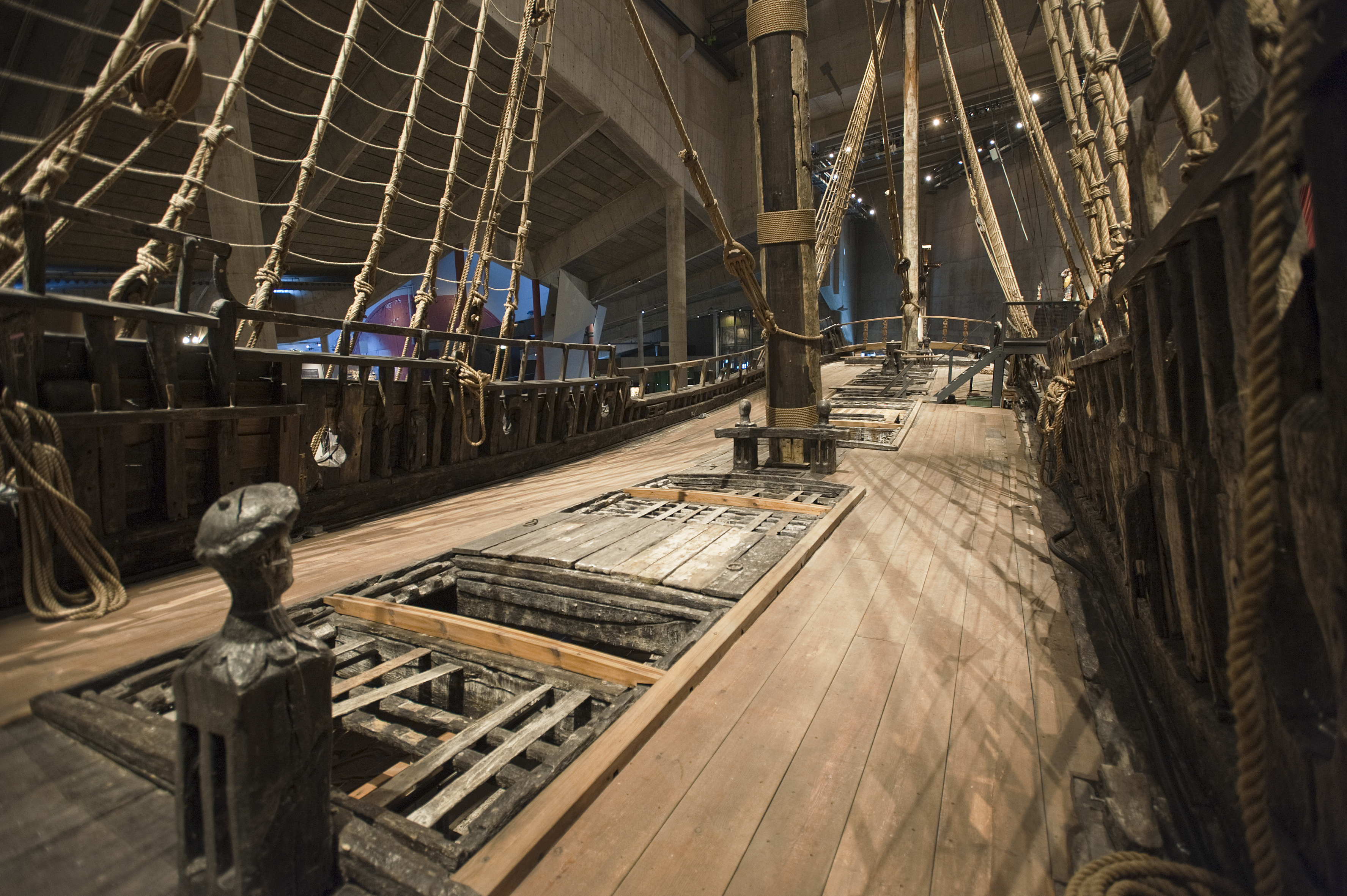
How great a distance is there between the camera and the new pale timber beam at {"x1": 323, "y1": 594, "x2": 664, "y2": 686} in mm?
1796

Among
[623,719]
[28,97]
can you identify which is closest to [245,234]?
[28,97]

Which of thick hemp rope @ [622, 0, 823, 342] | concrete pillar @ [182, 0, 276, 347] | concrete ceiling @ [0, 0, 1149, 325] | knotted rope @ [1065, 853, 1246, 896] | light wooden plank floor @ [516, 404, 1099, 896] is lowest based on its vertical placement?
light wooden plank floor @ [516, 404, 1099, 896]

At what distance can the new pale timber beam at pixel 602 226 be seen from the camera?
Answer: 14.8m

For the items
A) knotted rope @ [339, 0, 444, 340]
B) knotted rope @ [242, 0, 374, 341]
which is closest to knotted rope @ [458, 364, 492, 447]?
knotted rope @ [339, 0, 444, 340]

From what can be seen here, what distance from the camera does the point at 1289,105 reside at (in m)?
0.63

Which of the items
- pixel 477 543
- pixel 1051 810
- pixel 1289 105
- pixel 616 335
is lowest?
pixel 1051 810

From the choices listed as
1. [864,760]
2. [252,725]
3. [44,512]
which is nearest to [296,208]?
[44,512]

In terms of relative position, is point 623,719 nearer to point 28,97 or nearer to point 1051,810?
point 1051,810

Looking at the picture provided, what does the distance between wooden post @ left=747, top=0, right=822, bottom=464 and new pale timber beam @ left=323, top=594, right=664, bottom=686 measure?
294cm

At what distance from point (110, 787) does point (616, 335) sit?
2384 centimetres

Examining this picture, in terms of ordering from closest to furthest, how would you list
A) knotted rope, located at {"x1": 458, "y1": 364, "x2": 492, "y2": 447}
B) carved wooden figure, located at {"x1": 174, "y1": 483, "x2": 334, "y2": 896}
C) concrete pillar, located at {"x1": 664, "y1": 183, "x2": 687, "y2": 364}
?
carved wooden figure, located at {"x1": 174, "y1": 483, "x2": 334, "y2": 896}, knotted rope, located at {"x1": 458, "y1": 364, "x2": 492, "y2": 447}, concrete pillar, located at {"x1": 664, "y1": 183, "x2": 687, "y2": 364}

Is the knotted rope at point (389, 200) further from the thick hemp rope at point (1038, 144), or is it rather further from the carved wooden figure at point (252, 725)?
the thick hemp rope at point (1038, 144)

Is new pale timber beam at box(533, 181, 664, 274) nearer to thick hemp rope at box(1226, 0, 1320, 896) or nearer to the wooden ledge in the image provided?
the wooden ledge

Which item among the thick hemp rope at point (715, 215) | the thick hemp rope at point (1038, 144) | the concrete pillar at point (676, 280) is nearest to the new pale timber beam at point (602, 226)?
the concrete pillar at point (676, 280)
